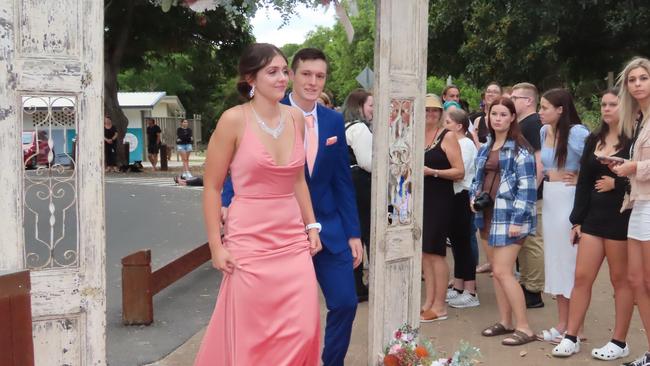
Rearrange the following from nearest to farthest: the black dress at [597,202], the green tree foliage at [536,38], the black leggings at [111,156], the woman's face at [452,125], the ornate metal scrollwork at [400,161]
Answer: the ornate metal scrollwork at [400,161], the black dress at [597,202], the woman's face at [452,125], the green tree foliage at [536,38], the black leggings at [111,156]

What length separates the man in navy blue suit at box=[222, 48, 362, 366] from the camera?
4488mm

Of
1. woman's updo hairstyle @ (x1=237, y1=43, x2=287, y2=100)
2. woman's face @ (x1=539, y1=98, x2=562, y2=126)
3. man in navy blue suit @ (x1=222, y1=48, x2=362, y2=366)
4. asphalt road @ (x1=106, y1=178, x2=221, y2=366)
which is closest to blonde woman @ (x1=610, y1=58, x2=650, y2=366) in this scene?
woman's face @ (x1=539, y1=98, x2=562, y2=126)

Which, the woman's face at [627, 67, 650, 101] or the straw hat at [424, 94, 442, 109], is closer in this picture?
the woman's face at [627, 67, 650, 101]

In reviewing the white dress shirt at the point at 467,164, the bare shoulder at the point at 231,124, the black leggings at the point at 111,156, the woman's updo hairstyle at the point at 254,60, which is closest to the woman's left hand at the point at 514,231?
the white dress shirt at the point at 467,164

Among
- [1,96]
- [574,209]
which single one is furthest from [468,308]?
[1,96]

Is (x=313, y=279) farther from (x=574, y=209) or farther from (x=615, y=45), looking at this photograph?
(x=615, y=45)

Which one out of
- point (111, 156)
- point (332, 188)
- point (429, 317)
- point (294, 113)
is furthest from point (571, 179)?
point (111, 156)

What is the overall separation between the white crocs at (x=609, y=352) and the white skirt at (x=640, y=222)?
978 mm

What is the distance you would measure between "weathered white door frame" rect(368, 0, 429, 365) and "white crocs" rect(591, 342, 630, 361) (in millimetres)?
1482

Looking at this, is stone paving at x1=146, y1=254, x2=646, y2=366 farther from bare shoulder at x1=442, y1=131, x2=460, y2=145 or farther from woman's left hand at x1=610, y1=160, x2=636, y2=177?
bare shoulder at x1=442, y1=131, x2=460, y2=145

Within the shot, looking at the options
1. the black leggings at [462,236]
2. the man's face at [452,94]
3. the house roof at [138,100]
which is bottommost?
the black leggings at [462,236]

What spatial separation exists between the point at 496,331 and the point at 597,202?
1.48 metres

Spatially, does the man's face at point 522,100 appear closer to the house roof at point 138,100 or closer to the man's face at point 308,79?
the man's face at point 308,79

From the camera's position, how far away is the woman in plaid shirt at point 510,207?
5.95 metres
